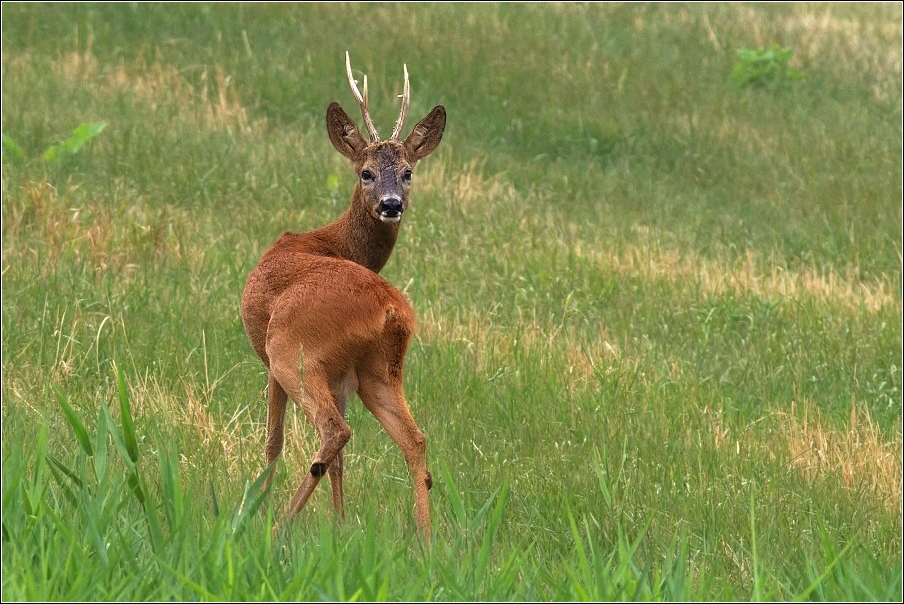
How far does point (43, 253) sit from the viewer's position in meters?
8.73

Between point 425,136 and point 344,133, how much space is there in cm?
34

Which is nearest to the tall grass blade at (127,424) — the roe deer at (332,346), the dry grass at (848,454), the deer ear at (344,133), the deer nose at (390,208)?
the roe deer at (332,346)

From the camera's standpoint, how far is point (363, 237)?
5637 mm

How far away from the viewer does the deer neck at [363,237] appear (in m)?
5.62

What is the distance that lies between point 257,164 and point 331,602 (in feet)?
28.2

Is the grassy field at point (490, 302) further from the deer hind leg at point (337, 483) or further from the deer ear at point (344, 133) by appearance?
the deer ear at point (344, 133)

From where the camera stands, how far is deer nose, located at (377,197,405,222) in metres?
5.30

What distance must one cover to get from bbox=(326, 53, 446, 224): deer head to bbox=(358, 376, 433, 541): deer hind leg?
2.61 feet

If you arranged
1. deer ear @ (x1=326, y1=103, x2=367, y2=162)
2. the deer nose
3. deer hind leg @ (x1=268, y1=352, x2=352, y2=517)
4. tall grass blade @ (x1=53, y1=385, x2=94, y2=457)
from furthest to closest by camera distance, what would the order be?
deer ear @ (x1=326, y1=103, x2=367, y2=162) < the deer nose < deer hind leg @ (x1=268, y1=352, x2=352, y2=517) < tall grass blade @ (x1=53, y1=385, x2=94, y2=457)

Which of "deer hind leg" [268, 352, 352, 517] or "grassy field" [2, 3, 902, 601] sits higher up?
"deer hind leg" [268, 352, 352, 517]

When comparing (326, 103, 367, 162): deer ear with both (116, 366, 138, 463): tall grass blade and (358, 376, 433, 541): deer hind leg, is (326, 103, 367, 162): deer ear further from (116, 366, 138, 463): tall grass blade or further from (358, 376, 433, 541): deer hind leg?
(116, 366, 138, 463): tall grass blade

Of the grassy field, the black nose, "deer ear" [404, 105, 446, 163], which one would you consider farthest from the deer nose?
the grassy field

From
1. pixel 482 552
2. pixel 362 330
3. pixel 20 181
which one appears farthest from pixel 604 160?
pixel 482 552

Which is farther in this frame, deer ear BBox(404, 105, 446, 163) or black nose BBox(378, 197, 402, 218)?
deer ear BBox(404, 105, 446, 163)
